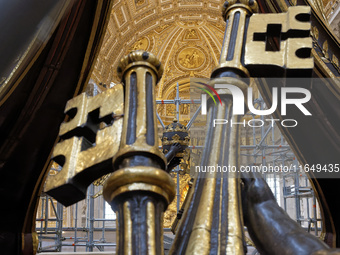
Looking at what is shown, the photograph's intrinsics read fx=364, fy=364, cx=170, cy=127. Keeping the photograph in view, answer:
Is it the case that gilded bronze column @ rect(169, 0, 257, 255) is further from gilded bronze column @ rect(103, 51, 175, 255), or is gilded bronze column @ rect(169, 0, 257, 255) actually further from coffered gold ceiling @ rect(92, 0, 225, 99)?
coffered gold ceiling @ rect(92, 0, 225, 99)

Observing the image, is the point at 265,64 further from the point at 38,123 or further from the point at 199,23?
the point at 199,23

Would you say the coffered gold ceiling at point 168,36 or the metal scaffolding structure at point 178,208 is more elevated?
the coffered gold ceiling at point 168,36

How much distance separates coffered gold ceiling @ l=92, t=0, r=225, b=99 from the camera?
8.39 m

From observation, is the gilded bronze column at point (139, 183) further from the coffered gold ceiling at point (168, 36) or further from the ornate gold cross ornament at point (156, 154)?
the coffered gold ceiling at point (168, 36)

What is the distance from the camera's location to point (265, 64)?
53cm

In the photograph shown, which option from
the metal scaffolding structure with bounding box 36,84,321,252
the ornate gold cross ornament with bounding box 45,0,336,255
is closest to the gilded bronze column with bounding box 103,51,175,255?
the ornate gold cross ornament with bounding box 45,0,336,255

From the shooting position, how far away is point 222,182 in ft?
1.59

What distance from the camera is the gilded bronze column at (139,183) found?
0.39 m

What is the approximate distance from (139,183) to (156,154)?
42 millimetres

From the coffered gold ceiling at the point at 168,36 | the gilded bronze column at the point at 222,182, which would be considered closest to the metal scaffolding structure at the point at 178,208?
the gilded bronze column at the point at 222,182

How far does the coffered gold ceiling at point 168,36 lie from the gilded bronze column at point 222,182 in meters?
7.47

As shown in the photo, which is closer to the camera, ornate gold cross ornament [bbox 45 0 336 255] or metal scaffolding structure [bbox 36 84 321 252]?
ornate gold cross ornament [bbox 45 0 336 255]

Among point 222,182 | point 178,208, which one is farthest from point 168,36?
point 222,182

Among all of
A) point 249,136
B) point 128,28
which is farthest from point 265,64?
point 128,28
